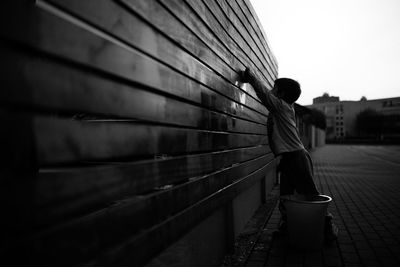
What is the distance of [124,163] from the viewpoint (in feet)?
4.98

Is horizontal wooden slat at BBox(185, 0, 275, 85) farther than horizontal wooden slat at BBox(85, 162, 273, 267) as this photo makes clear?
Yes

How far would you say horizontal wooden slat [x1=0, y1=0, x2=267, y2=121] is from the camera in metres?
1.04

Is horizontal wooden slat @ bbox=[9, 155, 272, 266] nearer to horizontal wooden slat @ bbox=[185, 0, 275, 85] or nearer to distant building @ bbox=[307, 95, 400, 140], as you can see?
horizontal wooden slat @ bbox=[185, 0, 275, 85]

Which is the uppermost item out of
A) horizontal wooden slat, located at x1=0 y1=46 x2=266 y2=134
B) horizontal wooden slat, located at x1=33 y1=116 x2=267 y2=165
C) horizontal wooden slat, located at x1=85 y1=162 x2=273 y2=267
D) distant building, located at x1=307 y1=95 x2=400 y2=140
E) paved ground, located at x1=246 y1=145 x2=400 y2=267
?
distant building, located at x1=307 y1=95 x2=400 y2=140

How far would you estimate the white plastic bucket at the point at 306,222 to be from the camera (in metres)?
3.41

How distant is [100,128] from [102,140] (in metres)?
0.06

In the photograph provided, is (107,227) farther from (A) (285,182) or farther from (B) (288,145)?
(A) (285,182)

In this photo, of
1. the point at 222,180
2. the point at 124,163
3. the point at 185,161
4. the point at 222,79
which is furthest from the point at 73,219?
the point at 222,79

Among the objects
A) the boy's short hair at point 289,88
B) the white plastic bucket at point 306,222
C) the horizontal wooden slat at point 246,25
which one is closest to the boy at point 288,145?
the boy's short hair at point 289,88

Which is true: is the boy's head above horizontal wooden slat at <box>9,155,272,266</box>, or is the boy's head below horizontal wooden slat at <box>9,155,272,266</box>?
above

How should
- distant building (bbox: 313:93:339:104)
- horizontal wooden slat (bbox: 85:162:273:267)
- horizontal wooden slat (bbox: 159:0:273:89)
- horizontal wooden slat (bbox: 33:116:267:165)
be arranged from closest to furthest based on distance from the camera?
horizontal wooden slat (bbox: 33:116:267:165)
horizontal wooden slat (bbox: 85:162:273:267)
horizontal wooden slat (bbox: 159:0:273:89)
distant building (bbox: 313:93:339:104)

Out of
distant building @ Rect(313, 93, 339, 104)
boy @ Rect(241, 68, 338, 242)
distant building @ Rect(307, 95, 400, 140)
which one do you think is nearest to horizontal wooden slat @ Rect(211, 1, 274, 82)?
boy @ Rect(241, 68, 338, 242)

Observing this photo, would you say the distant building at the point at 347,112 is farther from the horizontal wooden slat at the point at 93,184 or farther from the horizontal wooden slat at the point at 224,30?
the horizontal wooden slat at the point at 93,184

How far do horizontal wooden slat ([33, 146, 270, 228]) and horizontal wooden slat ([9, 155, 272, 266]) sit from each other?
0.04 m
